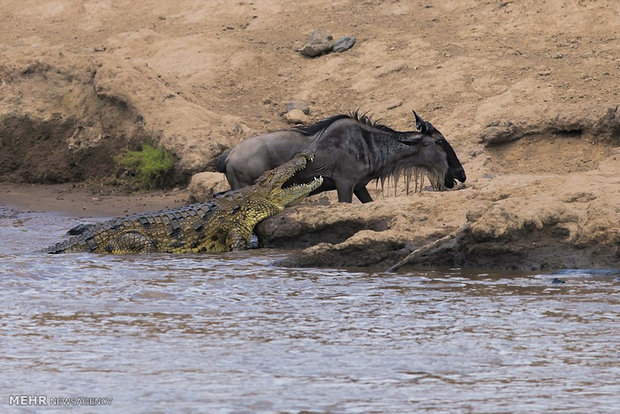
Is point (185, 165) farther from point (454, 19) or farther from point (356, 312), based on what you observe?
point (356, 312)

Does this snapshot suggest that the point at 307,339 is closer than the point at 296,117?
Yes

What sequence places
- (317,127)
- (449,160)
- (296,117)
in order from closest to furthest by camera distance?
1. (317,127)
2. (449,160)
3. (296,117)

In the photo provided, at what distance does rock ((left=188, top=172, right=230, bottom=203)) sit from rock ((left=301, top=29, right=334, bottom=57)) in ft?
13.9

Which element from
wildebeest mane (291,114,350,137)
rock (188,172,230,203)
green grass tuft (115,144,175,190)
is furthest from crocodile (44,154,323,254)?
green grass tuft (115,144,175,190)

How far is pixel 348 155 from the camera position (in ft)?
40.1

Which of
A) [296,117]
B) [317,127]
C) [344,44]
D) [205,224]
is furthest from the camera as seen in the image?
[344,44]

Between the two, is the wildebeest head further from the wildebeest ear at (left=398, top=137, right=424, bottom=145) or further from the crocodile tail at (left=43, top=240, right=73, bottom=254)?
the crocodile tail at (left=43, top=240, right=73, bottom=254)

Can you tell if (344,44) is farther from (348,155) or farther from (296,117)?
(348,155)

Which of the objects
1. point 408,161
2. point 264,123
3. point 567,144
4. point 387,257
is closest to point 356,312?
point 387,257

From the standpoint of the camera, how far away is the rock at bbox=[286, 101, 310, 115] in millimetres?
16422

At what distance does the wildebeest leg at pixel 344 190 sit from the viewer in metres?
12.2

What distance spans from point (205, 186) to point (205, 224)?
257 centimetres

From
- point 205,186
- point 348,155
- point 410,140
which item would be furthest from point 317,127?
point 205,186

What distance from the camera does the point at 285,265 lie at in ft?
32.0
